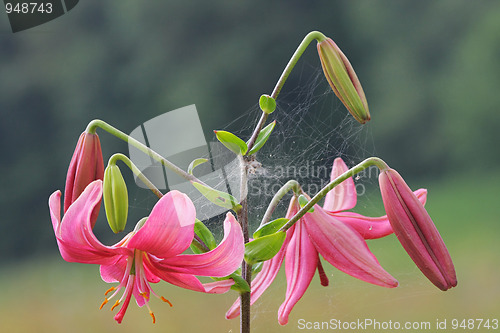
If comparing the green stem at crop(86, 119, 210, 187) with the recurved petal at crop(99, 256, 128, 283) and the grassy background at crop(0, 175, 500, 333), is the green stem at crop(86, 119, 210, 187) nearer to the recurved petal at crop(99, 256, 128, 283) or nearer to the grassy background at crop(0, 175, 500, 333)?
the recurved petal at crop(99, 256, 128, 283)

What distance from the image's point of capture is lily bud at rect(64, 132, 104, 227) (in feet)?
1.61

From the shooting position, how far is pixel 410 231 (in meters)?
0.44

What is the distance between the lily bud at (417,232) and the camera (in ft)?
1.41

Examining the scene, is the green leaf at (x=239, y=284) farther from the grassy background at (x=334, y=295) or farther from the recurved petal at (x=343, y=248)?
the grassy background at (x=334, y=295)

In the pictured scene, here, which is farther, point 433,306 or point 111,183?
point 433,306

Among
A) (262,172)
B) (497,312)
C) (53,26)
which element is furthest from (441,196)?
(262,172)

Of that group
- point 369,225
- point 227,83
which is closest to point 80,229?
point 369,225

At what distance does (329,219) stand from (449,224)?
4.19 metres

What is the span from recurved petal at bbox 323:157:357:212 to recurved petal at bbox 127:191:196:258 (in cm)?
21

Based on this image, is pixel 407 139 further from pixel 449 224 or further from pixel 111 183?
pixel 111 183

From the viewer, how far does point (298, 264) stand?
0.52 m

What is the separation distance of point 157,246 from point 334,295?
237 cm

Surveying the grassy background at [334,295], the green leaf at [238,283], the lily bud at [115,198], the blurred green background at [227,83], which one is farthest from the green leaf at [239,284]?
the blurred green background at [227,83]

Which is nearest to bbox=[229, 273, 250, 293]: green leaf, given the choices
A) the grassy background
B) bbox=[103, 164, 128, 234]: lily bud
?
bbox=[103, 164, 128, 234]: lily bud
